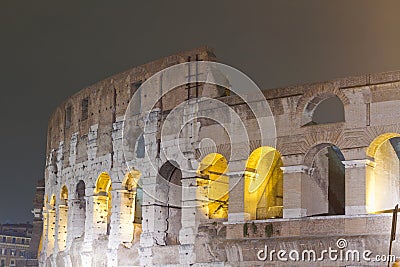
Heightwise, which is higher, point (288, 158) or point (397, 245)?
point (288, 158)

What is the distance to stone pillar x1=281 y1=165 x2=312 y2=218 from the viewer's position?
54.1 feet

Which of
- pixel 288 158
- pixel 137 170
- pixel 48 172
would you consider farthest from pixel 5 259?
pixel 288 158

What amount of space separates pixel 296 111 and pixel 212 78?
2.66 m

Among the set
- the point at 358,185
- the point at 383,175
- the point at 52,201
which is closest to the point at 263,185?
the point at 383,175

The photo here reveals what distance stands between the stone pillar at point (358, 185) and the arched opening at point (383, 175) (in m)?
0.05

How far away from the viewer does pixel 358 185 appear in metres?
15.7

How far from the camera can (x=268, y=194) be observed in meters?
18.8

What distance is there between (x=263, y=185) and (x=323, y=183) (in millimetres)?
1583

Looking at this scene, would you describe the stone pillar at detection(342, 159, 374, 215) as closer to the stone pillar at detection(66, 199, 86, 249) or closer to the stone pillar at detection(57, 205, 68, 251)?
the stone pillar at detection(66, 199, 86, 249)

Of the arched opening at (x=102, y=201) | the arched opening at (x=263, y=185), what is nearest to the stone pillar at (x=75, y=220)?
the arched opening at (x=102, y=201)

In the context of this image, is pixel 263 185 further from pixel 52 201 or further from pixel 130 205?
pixel 52 201

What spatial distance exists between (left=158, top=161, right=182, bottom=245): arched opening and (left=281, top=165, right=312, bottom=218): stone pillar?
3.82 m

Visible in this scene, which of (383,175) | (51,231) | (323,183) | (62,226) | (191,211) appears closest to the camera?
(383,175)

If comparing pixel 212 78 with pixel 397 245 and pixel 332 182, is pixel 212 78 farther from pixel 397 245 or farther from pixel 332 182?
pixel 397 245
